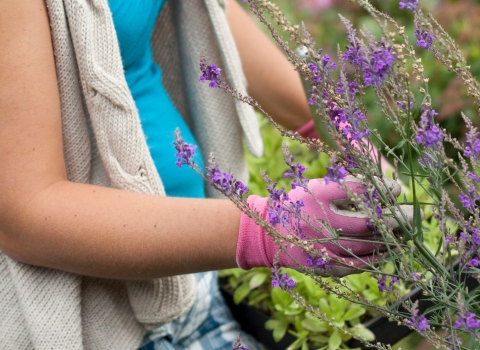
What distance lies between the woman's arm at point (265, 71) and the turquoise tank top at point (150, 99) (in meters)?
0.35

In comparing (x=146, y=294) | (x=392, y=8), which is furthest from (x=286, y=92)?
(x=392, y=8)

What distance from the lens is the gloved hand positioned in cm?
70

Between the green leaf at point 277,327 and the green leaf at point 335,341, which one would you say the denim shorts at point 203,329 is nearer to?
the green leaf at point 277,327

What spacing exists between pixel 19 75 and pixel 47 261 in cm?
28

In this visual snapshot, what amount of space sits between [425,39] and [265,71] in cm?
87

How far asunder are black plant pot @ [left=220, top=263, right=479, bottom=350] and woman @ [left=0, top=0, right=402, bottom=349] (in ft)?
0.13

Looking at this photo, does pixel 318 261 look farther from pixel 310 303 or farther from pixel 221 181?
pixel 310 303

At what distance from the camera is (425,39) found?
660mm

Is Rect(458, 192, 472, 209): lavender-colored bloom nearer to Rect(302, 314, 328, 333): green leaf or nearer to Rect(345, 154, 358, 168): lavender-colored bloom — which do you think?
Rect(345, 154, 358, 168): lavender-colored bloom

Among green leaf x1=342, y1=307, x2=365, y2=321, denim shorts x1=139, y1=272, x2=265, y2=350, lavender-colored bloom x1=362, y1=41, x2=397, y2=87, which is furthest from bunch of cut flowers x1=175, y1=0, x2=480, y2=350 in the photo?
denim shorts x1=139, y1=272, x2=265, y2=350

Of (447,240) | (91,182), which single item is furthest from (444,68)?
(447,240)

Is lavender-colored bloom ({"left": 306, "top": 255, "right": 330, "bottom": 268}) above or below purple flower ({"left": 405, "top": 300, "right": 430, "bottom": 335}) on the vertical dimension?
below

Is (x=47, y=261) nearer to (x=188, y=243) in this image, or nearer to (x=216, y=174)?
(x=188, y=243)

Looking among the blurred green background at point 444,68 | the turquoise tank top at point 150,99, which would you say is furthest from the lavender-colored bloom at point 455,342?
the blurred green background at point 444,68
